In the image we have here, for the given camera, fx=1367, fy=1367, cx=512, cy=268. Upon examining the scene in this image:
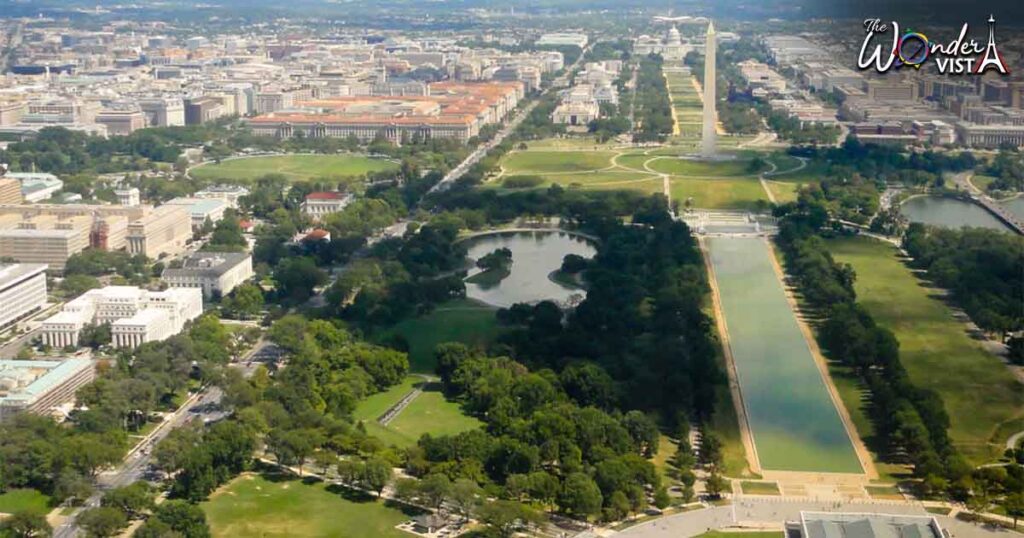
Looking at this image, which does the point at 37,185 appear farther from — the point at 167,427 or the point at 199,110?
the point at 167,427

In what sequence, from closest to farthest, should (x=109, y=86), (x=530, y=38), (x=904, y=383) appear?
(x=904, y=383) < (x=109, y=86) < (x=530, y=38)

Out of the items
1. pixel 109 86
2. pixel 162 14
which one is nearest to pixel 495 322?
pixel 109 86

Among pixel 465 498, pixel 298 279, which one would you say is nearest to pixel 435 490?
pixel 465 498

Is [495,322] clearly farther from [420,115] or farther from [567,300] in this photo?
[420,115]

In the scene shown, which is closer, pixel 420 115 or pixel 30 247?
pixel 30 247

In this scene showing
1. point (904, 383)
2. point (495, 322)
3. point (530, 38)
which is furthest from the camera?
point (530, 38)

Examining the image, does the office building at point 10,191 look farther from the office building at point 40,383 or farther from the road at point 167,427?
the office building at point 40,383

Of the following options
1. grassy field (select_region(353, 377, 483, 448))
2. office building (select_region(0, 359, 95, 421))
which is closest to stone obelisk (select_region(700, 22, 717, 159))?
grassy field (select_region(353, 377, 483, 448))
